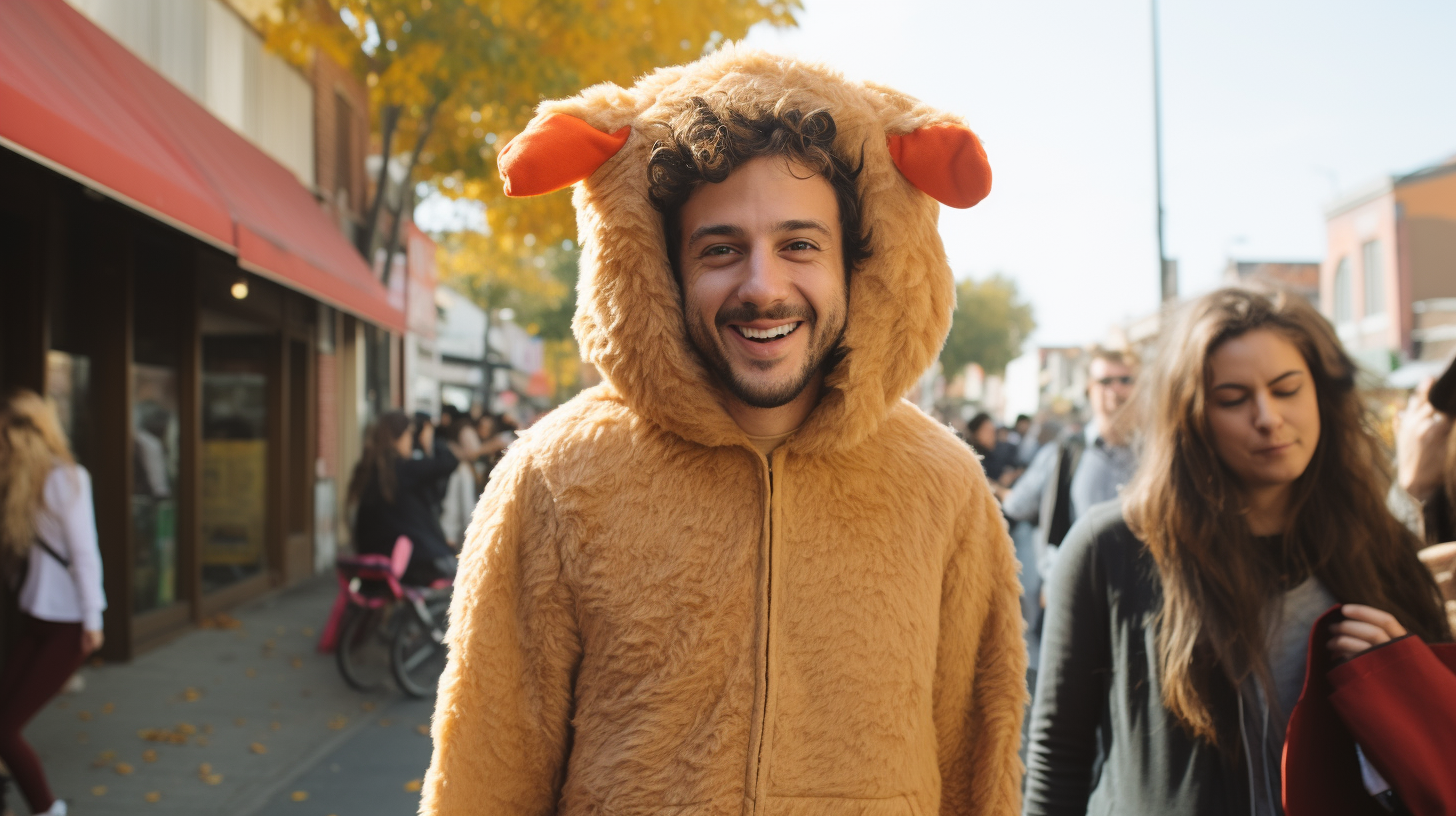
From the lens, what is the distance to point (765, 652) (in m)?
1.76

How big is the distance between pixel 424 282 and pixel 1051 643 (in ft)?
61.0

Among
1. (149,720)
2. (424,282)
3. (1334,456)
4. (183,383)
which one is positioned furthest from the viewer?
(424,282)

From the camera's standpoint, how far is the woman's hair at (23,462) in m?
4.96

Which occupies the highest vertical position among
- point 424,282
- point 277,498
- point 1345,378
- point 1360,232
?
point 1360,232

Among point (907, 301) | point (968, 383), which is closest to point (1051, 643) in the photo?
point (907, 301)

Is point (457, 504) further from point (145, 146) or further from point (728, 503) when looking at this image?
point (728, 503)

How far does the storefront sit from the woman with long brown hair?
4414mm

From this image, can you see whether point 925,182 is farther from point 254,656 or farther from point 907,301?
point 254,656

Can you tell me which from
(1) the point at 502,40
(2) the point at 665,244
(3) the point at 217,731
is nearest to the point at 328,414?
(1) the point at 502,40

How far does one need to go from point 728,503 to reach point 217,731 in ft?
19.8

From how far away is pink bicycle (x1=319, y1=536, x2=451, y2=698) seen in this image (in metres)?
7.72

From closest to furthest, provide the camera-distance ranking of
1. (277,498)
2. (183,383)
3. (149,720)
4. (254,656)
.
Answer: (149,720) → (254,656) → (183,383) → (277,498)

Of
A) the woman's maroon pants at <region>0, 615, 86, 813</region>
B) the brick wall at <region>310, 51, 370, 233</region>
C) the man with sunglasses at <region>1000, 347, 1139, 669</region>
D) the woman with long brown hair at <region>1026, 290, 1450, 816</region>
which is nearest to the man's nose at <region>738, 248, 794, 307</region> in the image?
the woman with long brown hair at <region>1026, 290, 1450, 816</region>

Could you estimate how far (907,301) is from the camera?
72.3 inches
